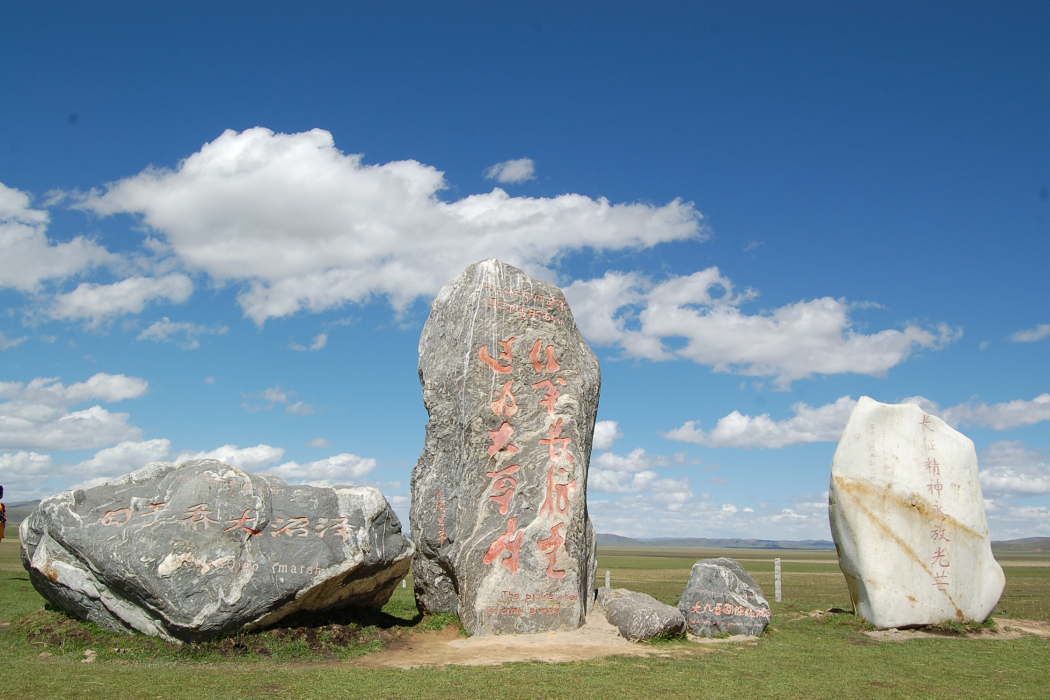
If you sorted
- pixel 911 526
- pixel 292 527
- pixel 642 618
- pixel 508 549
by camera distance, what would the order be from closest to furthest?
pixel 292 527 < pixel 642 618 < pixel 508 549 < pixel 911 526

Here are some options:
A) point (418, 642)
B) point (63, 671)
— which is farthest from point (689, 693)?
point (63, 671)

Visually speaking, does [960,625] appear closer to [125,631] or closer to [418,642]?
[418,642]

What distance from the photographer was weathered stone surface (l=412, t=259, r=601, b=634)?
12.5 metres

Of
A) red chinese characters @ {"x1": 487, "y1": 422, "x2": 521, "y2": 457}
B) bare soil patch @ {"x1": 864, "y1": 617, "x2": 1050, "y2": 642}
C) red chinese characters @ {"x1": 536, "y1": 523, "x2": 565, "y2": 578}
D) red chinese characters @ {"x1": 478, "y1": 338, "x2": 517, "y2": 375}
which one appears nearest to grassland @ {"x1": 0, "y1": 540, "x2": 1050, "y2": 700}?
bare soil patch @ {"x1": 864, "y1": 617, "x2": 1050, "y2": 642}

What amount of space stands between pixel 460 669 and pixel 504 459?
149 inches

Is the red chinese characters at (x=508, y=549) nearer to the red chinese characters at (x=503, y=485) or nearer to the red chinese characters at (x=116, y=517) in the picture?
the red chinese characters at (x=503, y=485)

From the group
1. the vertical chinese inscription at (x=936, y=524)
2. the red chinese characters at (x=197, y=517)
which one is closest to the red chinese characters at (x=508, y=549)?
the red chinese characters at (x=197, y=517)

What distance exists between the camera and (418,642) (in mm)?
12109

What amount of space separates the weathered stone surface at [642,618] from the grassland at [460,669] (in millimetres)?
322

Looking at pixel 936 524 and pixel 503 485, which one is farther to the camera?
pixel 936 524

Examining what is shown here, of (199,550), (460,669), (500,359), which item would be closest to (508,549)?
(460,669)

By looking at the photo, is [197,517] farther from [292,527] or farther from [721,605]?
[721,605]

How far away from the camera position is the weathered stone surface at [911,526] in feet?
44.1

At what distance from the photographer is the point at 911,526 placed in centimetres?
1356
